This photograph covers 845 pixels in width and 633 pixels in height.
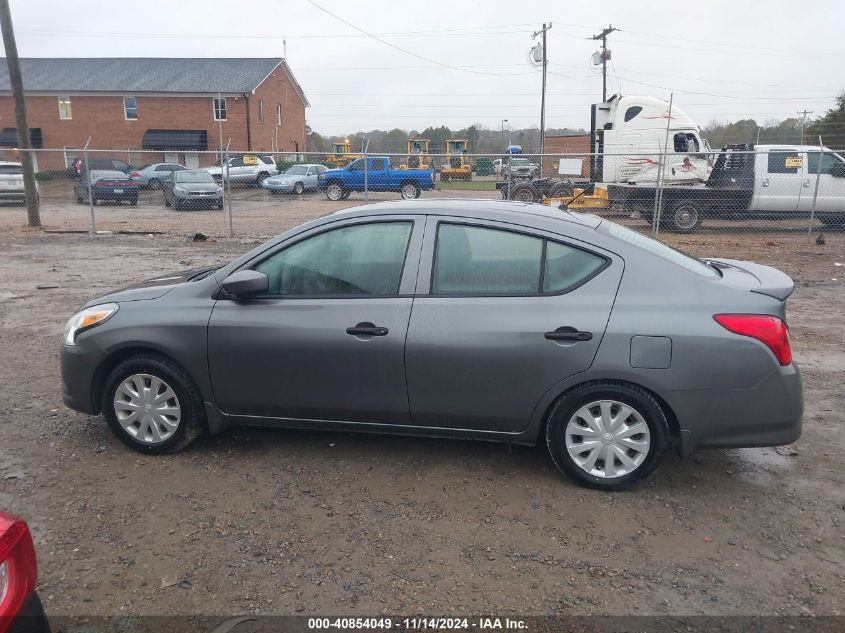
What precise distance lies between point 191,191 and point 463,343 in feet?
67.7

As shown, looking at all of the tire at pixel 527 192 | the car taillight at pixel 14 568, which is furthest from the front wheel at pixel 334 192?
the car taillight at pixel 14 568

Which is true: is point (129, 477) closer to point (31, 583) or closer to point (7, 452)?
point (7, 452)

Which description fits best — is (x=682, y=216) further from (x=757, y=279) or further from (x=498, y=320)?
(x=498, y=320)

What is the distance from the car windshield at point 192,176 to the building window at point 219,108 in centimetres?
2307

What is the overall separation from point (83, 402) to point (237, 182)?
1148 inches

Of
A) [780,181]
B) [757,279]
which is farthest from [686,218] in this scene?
[757,279]

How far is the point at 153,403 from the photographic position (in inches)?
173

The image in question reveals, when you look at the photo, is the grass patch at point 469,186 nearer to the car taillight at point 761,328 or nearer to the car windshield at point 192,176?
the car windshield at point 192,176

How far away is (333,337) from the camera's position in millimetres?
4102

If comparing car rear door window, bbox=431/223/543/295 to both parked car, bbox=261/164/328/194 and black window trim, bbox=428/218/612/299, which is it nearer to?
black window trim, bbox=428/218/612/299

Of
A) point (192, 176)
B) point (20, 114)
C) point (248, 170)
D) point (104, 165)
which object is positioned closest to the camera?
point (20, 114)

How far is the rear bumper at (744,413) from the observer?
375 cm

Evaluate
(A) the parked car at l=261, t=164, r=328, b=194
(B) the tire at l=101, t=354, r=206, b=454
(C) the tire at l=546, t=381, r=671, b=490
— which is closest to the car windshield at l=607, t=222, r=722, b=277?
(C) the tire at l=546, t=381, r=671, b=490

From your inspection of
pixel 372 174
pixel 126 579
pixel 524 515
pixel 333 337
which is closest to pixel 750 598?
pixel 524 515
